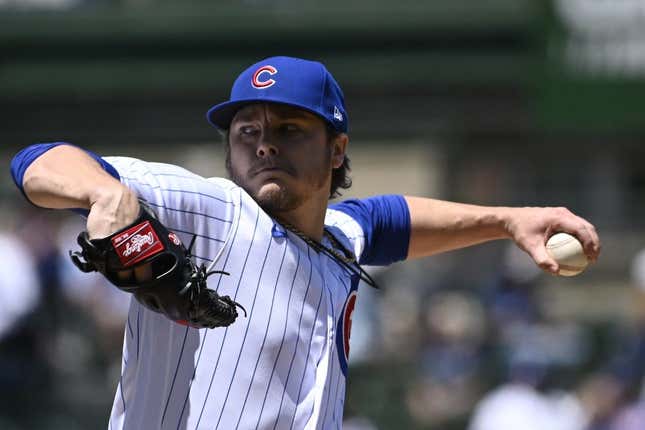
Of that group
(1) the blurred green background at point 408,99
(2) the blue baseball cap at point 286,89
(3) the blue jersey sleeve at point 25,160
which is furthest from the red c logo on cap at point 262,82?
(1) the blurred green background at point 408,99

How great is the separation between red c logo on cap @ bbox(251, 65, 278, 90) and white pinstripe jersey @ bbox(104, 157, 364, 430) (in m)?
0.25

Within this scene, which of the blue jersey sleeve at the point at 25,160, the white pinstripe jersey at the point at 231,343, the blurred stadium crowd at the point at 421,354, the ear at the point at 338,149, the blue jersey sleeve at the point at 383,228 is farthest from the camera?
the blurred stadium crowd at the point at 421,354

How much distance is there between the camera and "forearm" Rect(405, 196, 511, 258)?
336 cm

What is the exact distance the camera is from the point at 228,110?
2873 millimetres

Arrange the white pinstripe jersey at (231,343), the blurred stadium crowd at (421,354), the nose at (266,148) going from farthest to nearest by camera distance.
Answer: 1. the blurred stadium crowd at (421,354)
2. the nose at (266,148)
3. the white pinstripe jersey at (231,343)

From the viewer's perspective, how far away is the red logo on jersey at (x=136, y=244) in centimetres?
207

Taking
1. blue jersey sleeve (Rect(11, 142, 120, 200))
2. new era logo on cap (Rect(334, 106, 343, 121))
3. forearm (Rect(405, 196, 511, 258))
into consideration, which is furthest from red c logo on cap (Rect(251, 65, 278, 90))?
forearm (Rect(405, 196, 511, 258))

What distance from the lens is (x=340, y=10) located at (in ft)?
37.6

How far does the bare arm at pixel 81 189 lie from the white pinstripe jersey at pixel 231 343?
296mm

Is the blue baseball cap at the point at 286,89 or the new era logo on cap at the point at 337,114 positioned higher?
the blue baseball cap at the point at 286,89

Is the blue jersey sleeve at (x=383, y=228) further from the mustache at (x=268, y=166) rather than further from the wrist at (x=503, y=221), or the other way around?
the mustache at (x=268, y=166)

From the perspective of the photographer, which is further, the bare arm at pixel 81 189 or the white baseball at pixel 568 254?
the white baseball at pixel 568 254

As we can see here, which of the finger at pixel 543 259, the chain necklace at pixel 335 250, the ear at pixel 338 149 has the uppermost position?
the ear at pixel 338 149

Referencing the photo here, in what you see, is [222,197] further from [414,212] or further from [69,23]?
[69,23]
